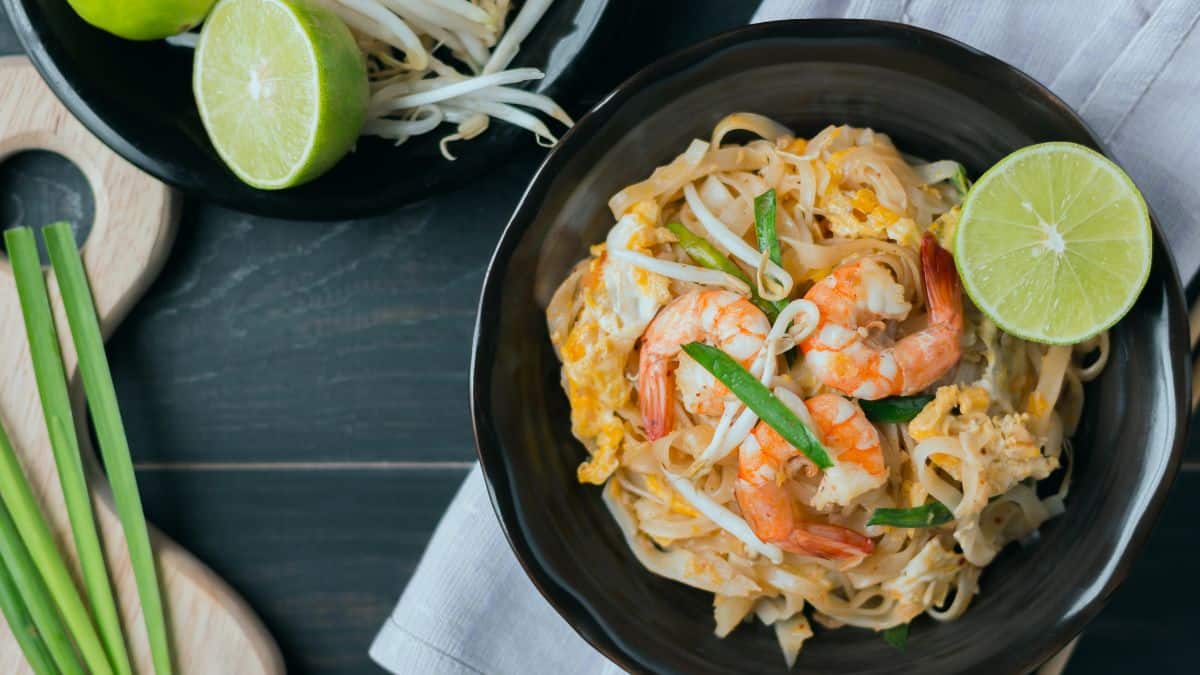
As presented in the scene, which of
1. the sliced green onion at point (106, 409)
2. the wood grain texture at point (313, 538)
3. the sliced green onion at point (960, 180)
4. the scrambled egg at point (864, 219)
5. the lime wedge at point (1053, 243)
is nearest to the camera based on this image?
the lime wedge at point (1053, 243)

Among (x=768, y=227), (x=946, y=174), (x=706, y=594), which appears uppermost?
(x=946, y=174)

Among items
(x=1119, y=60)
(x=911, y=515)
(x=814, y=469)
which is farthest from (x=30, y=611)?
(x=1119, y=60)

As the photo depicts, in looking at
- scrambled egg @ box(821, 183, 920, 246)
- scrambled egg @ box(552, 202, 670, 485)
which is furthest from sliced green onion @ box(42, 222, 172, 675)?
scrambled egg @ box(821, 183, 920, 246)

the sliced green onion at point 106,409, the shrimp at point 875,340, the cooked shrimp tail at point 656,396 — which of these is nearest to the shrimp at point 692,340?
the cooked shrimp tail at point 656,396

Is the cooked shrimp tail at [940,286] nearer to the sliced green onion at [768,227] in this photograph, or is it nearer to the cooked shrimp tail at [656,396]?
the sliced green onion at [768,227]

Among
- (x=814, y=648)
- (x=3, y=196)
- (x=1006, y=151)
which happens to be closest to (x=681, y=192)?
(x=1006, y=151)

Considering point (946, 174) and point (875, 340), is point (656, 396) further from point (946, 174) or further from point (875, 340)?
point (946, 174)
